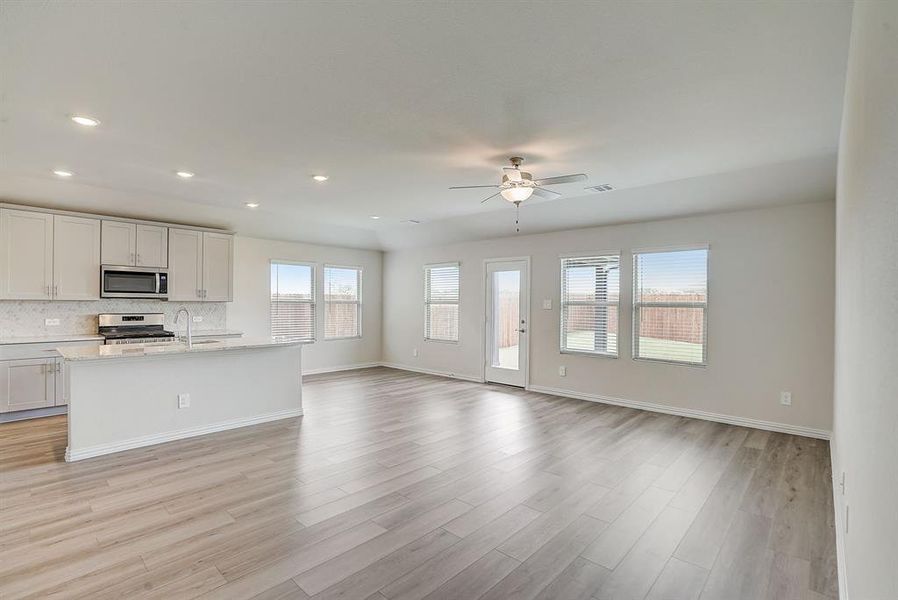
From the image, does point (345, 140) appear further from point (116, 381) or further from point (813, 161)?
point (813, 161)

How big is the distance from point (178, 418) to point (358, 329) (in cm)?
470

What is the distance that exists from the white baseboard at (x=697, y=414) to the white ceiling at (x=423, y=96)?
2.44m

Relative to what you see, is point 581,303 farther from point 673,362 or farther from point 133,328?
point 133,328

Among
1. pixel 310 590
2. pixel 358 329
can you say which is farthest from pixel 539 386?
pixel 310 590

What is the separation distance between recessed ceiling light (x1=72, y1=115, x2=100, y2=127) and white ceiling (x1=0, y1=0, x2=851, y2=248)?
62 mm

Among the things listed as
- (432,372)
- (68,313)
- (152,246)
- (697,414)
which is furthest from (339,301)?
(697,414)

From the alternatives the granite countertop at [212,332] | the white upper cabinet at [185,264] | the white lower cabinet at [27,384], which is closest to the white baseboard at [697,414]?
the granite countertop at [212,332]

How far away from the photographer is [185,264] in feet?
21.4

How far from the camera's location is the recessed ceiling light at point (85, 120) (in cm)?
321

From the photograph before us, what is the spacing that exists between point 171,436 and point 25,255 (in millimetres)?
3053

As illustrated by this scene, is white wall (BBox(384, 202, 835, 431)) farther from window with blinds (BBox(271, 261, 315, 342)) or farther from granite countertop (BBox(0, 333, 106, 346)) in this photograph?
granite countertop (BBox(0, 333, 106, 346))

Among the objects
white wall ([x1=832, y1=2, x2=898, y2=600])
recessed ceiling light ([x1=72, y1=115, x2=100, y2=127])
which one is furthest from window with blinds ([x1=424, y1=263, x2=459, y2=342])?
white wall ([x1=832, y1=2, x2=898, y2=600])

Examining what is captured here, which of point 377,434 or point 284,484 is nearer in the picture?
point 284,484

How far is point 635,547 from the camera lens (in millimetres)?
2615
